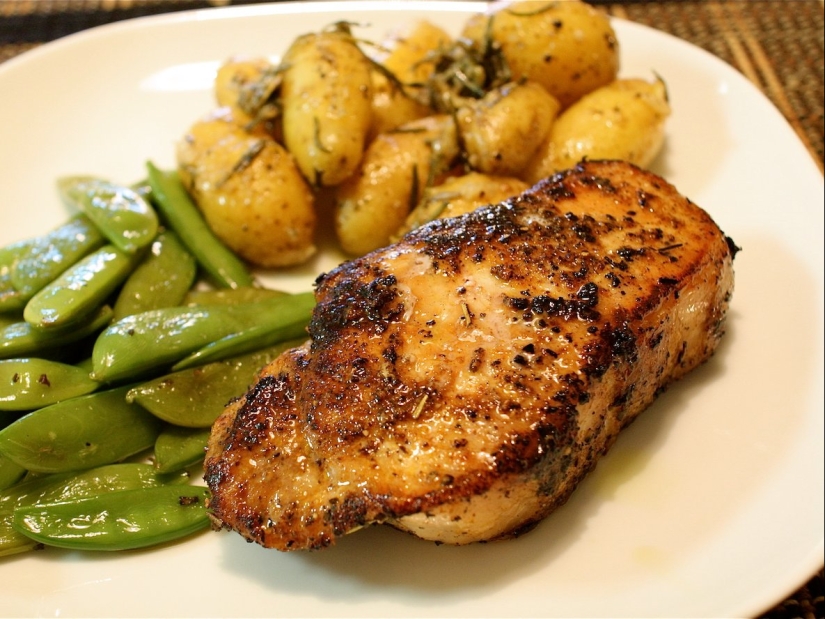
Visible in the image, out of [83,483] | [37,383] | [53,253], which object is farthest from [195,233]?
[83,483]

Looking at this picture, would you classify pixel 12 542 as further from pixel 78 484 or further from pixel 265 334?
pixel 265 334

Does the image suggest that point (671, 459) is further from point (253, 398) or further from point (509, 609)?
point (253, 398)

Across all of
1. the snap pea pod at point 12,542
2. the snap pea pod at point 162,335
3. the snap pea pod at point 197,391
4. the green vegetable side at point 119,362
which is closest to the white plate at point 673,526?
the snap pea pod at point 12,542

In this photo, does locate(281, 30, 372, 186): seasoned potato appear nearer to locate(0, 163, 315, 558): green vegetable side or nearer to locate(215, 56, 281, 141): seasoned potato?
locate(215, 56, 281, 141): seasoned potato

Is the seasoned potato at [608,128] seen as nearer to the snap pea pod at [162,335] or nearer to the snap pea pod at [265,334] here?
the snap pea pod at [265,334]

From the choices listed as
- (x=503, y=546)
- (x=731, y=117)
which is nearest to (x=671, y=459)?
(x=503, y=546)

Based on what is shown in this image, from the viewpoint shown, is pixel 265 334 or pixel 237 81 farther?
pixel 237 81
